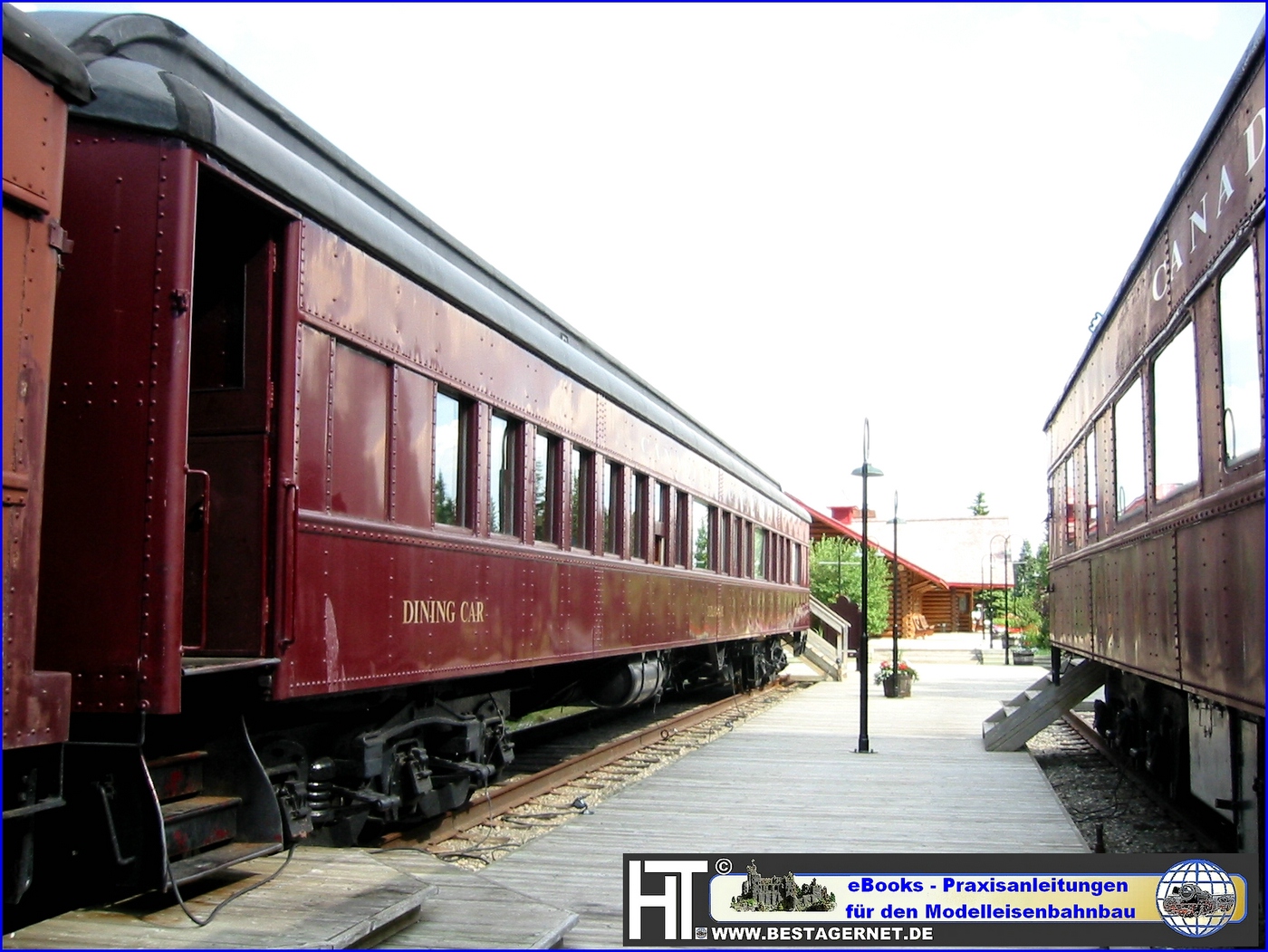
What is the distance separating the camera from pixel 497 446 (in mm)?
7711

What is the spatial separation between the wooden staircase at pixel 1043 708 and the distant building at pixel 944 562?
124 feet

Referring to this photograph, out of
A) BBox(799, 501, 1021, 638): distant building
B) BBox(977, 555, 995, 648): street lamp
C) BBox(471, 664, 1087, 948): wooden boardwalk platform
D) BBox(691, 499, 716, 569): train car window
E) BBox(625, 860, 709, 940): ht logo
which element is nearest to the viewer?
BBox(625, 860, 709, 940): ht logo

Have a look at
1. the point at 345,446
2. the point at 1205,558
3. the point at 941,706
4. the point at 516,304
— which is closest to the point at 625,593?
the point at 516,304

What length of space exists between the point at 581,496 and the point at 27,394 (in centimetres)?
584

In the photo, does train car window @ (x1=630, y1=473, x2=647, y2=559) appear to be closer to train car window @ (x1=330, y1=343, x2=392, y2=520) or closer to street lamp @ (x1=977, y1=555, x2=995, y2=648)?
train car window @ (x1=330, y1=343, x2=392, y2=520)

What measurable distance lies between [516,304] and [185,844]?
5.41 metres

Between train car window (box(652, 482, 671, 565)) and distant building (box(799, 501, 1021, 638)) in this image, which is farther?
distant building (box(799, 501, 1021, 638))

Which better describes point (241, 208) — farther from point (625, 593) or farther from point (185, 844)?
point (625, 593)

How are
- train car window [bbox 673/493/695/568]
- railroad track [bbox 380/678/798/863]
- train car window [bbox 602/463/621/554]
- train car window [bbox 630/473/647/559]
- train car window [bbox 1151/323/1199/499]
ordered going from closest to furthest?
train car window [bbox 1151/323/1199/499], railroad track [bbox 380/678/798/863], train car window [bbox 602/463/621/554], train car window [bbox 630/473/647/559], train car window [bbox 673/493/695/568]

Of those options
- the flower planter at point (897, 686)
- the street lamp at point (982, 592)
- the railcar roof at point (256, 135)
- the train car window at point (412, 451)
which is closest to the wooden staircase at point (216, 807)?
the train car window at point (412, 451)

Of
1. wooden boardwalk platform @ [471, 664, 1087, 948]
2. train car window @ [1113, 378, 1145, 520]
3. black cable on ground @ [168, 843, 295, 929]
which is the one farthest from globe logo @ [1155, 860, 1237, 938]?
black cable on ground @ [168, 843, 295, 929]

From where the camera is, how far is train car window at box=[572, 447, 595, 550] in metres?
9.29

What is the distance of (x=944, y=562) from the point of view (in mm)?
57719

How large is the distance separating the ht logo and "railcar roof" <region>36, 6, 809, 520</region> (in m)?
3.16
